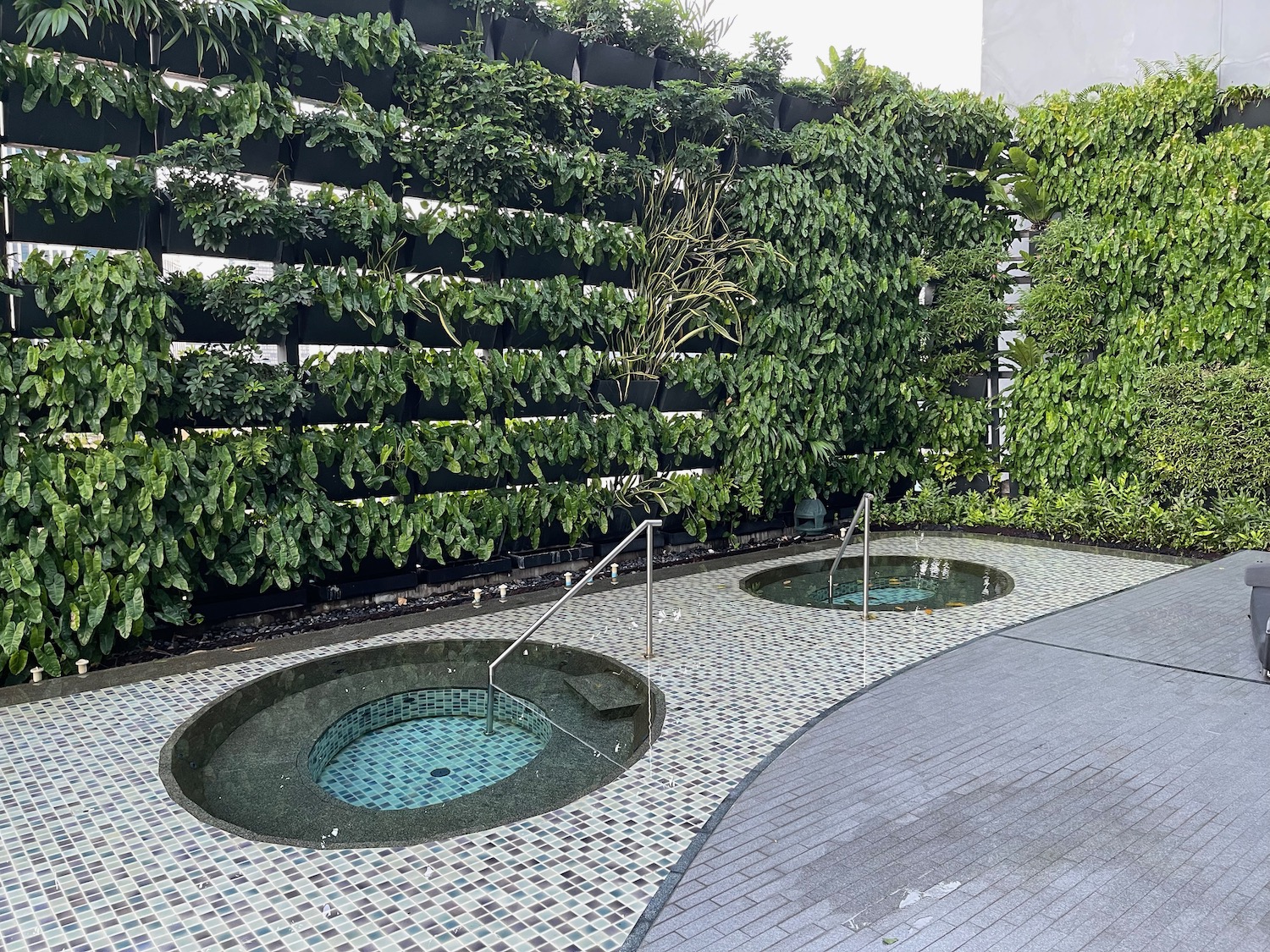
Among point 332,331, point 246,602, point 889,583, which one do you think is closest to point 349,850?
point 246,602

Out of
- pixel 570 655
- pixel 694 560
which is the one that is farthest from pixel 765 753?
pixel 694 560

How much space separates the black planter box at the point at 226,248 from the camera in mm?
4910

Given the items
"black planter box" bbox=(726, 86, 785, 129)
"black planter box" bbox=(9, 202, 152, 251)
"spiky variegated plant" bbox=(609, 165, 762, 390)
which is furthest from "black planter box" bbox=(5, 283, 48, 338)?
"black planter box" bbox=(726, 86, 785, 129)

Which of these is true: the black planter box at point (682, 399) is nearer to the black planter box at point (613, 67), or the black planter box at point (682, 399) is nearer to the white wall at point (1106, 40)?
the black planter box at point (613, 67)

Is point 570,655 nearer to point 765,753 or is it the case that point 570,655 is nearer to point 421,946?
point 765,753

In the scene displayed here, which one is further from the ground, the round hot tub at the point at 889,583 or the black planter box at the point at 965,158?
the black planter box at the point at 965,158

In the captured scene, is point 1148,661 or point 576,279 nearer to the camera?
point 1148,661

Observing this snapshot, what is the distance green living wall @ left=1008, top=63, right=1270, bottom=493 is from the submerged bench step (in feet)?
18.5

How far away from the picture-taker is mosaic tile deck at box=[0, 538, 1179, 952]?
233 centimetres

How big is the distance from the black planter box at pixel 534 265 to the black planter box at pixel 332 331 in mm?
1066

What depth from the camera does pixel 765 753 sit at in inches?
135

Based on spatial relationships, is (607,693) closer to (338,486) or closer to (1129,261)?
(338,486)

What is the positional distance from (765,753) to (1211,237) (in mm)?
6492

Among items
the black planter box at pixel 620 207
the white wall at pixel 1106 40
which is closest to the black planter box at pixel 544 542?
the black planter box at pixel 620 207
